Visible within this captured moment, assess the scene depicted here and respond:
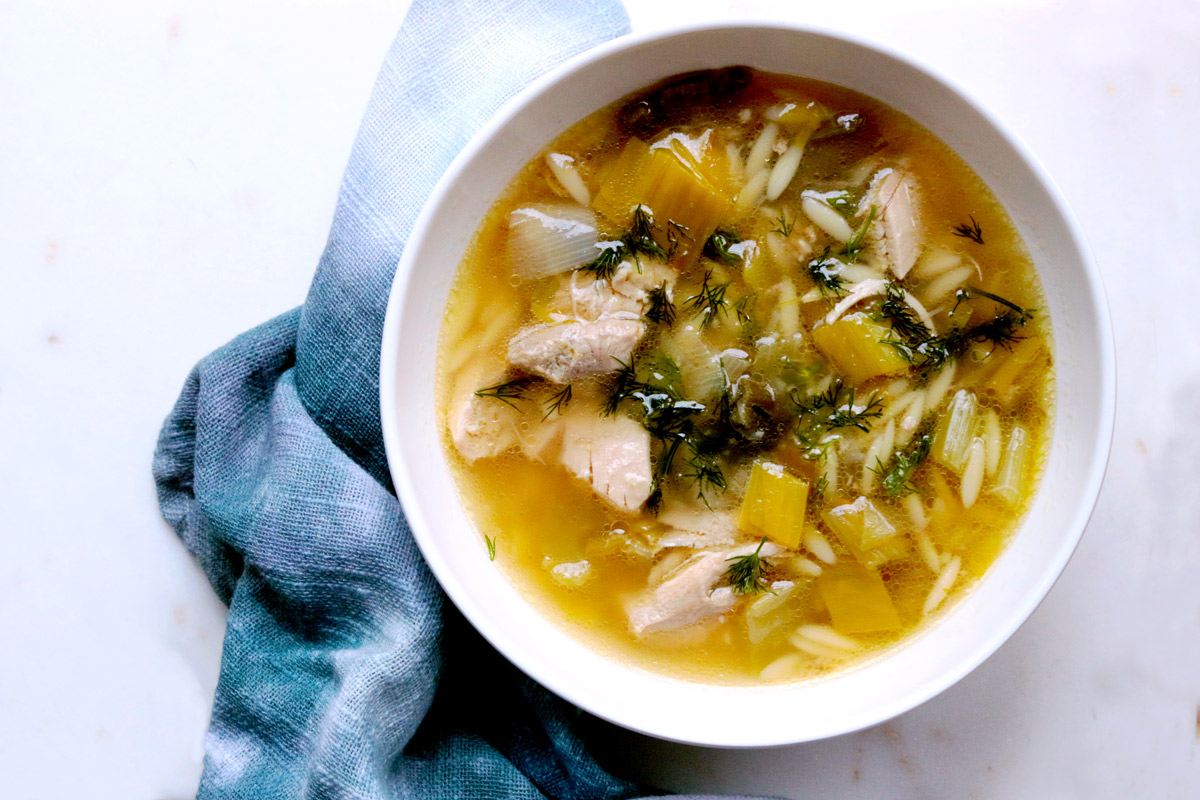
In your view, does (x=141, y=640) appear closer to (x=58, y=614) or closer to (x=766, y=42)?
(x=58, y=614)

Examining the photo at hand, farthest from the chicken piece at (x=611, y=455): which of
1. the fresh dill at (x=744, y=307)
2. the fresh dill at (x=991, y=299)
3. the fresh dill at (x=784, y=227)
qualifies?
the fresh dill at (x=991, y=299)

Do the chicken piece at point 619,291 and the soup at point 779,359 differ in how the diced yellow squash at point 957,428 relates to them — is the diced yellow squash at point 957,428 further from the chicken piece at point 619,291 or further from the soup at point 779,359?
the chicken piece at point 619,291

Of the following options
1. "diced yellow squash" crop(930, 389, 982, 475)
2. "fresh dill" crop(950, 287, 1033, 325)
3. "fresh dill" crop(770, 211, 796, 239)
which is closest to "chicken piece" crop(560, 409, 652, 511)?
"fresh dill" crop(770, 211, 796, 239)

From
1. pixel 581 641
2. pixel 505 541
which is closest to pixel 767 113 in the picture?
pixel 505 541

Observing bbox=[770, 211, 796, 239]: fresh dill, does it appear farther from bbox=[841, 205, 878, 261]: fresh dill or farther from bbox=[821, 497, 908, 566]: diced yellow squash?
bbox=[821, 497, 908, 566]: diced yellow squash

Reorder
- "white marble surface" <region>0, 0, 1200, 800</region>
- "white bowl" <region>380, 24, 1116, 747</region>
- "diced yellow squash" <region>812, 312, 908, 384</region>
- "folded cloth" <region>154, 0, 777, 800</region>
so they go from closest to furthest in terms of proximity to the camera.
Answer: "white bowl" <region>380, 24, 1116, 747</region>, "diced yellow squash" <region>812, 312, 908, 384</region>, "folded cloth" <region>154, 0, 777, 800</region>, "white marble surface" <region>0, 0, 1200, 800</region>

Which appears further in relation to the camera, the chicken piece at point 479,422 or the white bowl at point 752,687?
the chicken piece at point 479,422

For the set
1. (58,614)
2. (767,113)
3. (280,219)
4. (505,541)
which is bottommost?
(58,614)
